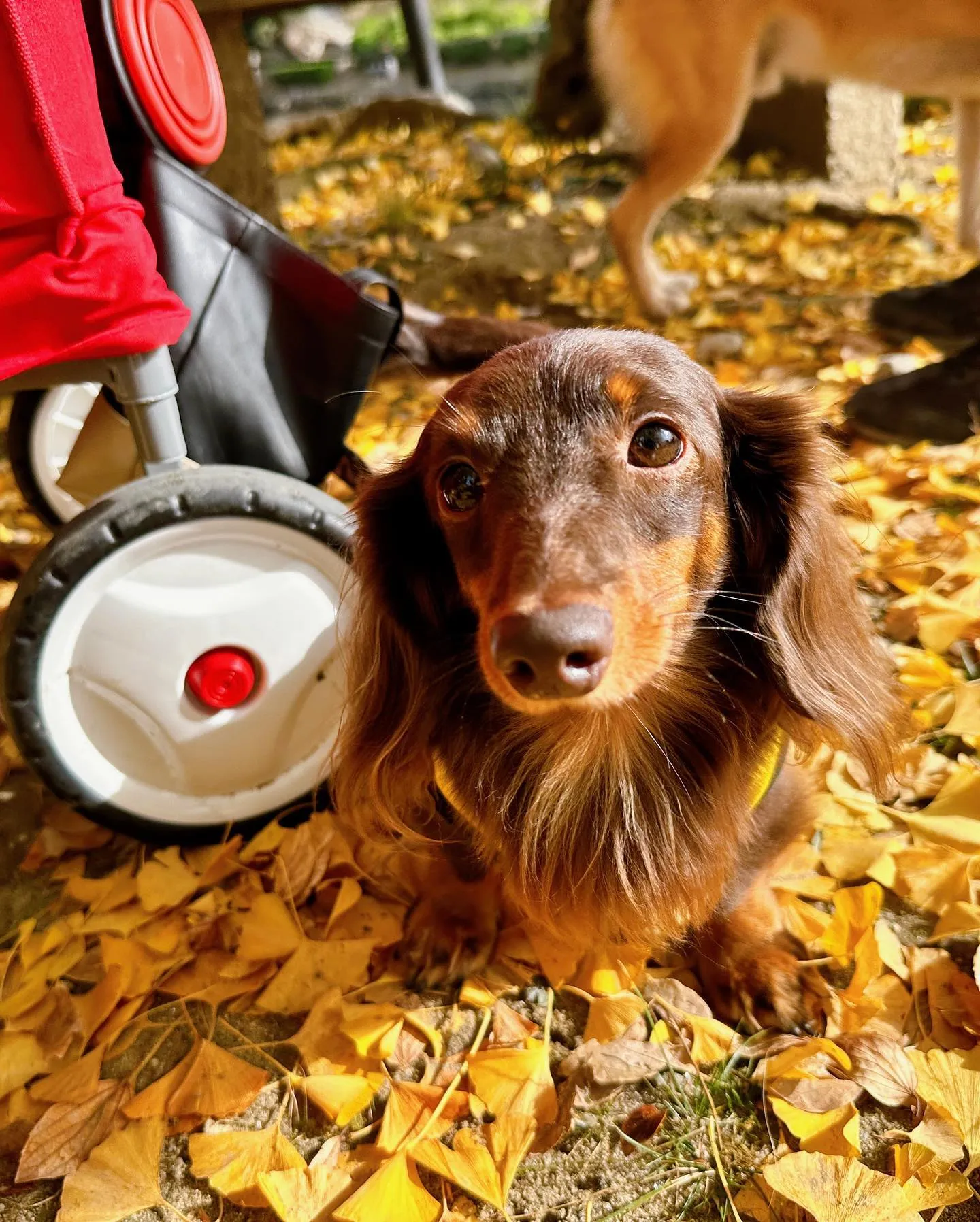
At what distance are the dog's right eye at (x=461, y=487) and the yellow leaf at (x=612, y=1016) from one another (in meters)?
0.73

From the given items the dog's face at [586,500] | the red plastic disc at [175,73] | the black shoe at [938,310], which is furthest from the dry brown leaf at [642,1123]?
the black shoe at [938,310]

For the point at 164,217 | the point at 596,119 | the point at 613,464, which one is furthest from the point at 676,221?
the point at 613,464

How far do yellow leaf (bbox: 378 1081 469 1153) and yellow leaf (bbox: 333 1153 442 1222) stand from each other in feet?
0.19

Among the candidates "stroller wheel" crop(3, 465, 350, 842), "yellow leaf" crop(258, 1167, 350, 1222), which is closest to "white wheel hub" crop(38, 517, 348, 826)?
"stroller wheel" crop(3, 465, 350, 842)

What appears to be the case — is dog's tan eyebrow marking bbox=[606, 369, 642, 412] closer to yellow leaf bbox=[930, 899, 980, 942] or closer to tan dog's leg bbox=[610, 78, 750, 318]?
yellow leaf bbox=[930, 899, 980, 942]

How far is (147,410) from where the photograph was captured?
131cm

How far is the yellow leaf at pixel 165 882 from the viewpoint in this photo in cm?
149

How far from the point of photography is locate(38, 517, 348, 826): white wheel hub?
135 centimetres

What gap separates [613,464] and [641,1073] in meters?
0.81

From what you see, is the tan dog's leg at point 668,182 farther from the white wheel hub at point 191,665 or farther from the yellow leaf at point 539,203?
the white wheel hub at point 191,665

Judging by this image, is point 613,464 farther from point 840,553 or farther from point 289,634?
point 289,634

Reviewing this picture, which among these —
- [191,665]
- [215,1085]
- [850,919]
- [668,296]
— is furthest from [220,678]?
[668,296]

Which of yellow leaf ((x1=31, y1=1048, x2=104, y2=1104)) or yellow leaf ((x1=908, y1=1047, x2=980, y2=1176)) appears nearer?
yellow leaf ((x1=908, y1=1047, x2=980, y2=1176))

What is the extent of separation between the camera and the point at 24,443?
2.09 metres
